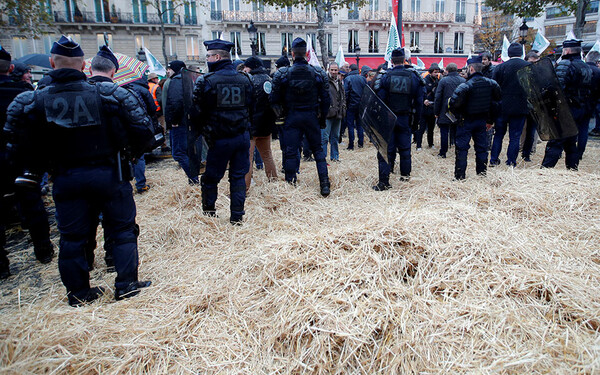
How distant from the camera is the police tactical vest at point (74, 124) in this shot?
274cm

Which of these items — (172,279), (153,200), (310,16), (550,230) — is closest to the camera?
(172,279)

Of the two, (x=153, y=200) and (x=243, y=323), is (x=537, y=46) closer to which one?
(x=153, y=200)

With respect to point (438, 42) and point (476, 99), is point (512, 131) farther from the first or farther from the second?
point (438, 42)

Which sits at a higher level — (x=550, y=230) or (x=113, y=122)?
(x=113, y=122)

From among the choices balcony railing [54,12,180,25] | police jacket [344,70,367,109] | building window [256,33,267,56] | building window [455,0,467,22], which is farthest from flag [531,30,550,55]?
building window [455,0,467,22]

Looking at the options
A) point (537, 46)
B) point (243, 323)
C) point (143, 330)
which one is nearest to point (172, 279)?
point (143, 330)

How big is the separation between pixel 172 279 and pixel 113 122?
1.45 metres

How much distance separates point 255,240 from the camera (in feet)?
13.5

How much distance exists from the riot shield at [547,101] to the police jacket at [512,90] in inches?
30.5

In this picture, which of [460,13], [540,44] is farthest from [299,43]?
[460,13]

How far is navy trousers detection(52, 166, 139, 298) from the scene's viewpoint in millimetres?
2895

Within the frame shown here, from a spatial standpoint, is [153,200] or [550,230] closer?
[550,230]

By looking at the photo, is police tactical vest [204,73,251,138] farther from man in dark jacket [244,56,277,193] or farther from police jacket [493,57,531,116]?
police jacket [493,57,531,116]

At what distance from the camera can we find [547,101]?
5.78 m
